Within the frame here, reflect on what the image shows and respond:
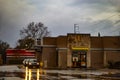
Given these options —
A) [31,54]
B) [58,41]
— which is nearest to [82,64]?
[58,41]

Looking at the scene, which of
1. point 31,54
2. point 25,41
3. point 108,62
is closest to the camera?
point 108,62

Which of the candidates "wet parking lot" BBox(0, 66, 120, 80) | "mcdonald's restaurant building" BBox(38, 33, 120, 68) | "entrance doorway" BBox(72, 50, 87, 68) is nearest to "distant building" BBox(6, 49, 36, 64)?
"mcdonald's restaurant building" BBox(38, 33, 120, 68)

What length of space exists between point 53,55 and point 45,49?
7.29ft

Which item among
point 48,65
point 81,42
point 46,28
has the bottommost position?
point 48,65

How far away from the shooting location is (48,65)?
260 ft

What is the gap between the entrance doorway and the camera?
246 ft

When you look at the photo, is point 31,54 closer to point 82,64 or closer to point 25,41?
point 25,41

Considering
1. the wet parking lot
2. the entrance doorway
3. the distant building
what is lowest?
the wet parking lot

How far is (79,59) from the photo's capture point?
246 feet

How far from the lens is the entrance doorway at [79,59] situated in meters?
74.9

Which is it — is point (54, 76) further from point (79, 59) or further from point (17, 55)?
point (17, 55)

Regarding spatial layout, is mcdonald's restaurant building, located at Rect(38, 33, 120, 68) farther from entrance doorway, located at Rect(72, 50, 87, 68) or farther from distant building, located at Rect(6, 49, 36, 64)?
distant building, located at Rect(6, 49, 36, 64)

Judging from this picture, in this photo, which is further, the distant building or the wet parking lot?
the distant building

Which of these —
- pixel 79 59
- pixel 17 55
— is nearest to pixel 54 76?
pixel 79 59
